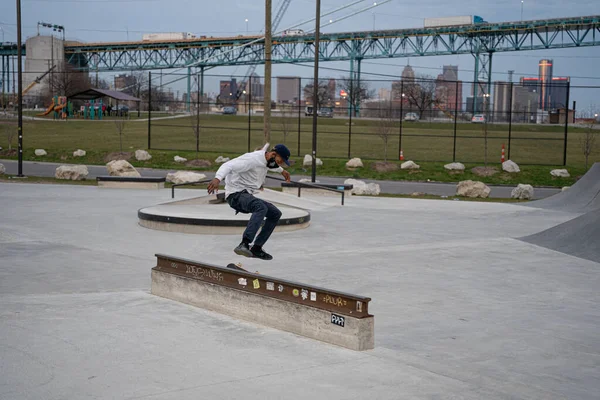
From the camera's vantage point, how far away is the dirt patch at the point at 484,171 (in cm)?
3294

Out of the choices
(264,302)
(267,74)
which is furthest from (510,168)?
(264,302)

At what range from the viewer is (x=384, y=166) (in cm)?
3459

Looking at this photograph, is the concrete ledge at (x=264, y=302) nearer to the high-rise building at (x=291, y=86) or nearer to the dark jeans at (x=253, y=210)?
the dark jeans at (x=253, y=210)

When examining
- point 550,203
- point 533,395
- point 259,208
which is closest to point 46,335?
point 259,208

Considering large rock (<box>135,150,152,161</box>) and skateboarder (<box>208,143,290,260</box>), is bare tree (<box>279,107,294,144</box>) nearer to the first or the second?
large rock (<box>135,150,152,161</box>)

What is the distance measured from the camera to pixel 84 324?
7.27 m

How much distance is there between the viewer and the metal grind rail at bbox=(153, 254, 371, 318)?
6542 mm

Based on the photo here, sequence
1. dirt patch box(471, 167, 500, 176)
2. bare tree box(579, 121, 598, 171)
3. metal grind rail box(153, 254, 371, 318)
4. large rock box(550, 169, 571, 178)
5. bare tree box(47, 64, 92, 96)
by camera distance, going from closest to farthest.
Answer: metal grind rail box(153, 254, 371, 318) < large rock box(550, 169, 571, 178) < dirt patch box(471, 167, 500, 176) < bare tree box(579, 121, 598, 171) < bare tree box(47, 64, 92, 96)

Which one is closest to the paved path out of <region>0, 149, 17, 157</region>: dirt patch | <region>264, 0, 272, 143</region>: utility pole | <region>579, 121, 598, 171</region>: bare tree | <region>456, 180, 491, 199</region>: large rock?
<region>456, 180, 491, 199</region>: large rock

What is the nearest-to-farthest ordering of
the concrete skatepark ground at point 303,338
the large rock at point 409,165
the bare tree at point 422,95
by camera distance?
the concrete skatepark ground at point 303,338 → the large rock at point 409,165 → the bare tree at point 422,95

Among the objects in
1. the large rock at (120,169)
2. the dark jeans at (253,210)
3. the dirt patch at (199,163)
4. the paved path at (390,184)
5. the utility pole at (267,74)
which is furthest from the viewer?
the dirt patch at (199,163)

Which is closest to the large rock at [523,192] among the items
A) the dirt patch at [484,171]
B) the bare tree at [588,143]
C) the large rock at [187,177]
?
the dirt patch at [484,171]

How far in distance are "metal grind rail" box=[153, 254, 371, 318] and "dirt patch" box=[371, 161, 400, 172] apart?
1029 inches

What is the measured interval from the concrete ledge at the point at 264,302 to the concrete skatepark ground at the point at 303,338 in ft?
0.50
